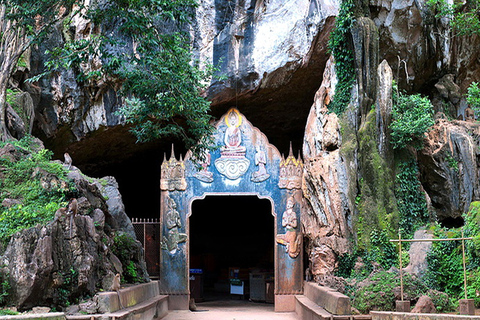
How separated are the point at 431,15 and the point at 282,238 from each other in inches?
331

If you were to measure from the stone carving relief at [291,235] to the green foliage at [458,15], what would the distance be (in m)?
7.37

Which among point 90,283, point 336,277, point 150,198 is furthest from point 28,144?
point 150,198

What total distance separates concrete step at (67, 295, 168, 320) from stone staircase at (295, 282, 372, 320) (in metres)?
3.57

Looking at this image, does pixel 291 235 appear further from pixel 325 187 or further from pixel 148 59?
pixel 148 59

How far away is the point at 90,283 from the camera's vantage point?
972cm

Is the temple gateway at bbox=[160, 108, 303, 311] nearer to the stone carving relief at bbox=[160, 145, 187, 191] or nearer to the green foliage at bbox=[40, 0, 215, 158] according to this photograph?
the stone carving relief at bbox=[160, 145, 187, 191]

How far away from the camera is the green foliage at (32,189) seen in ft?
31.8

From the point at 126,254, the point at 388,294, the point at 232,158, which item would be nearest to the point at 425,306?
the point at 388,294

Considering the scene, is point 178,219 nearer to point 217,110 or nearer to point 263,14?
point 217,110

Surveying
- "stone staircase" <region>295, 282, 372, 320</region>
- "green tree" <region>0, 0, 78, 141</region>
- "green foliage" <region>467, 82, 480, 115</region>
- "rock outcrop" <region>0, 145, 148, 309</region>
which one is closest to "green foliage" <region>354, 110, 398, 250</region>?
"stone staircase" <region>295, 282, 372, 320</region>

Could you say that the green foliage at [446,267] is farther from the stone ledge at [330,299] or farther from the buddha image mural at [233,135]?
the buddha image mural at [233,135]

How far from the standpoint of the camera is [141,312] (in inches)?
439

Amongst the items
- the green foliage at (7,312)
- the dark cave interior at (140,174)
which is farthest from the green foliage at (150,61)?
the dark cave interior at (140,174)

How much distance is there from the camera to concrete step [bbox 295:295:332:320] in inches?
409
